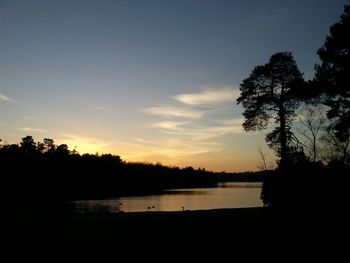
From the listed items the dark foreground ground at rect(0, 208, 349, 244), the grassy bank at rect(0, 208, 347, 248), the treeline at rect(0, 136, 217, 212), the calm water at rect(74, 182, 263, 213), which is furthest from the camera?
the treeline at rect(0, 136, 217, 212)

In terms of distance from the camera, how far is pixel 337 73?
27.8 meters

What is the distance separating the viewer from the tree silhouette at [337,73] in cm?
2686

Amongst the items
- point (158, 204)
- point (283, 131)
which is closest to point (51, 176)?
point (158, 204)

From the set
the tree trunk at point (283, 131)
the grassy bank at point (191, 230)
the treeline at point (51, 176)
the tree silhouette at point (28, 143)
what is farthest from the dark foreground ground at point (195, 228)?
the tree silhouette at point (28, 143)

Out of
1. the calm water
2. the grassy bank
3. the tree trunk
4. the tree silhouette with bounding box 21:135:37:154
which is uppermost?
the tree silhouette with bounding box 21:135:37:154

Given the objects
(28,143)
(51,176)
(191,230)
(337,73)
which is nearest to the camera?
(191,230)

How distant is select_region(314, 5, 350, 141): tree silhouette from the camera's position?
88.1 ft

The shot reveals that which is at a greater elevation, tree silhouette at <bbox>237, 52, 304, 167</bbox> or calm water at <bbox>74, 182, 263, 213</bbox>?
tree silhouette at <bbox>237, 52, 304, 167</bbox>

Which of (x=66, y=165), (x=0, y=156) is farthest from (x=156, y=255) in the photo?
(x=66, y=165)

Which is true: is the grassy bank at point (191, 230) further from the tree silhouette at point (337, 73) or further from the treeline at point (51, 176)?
the treeline at point (51, 176)

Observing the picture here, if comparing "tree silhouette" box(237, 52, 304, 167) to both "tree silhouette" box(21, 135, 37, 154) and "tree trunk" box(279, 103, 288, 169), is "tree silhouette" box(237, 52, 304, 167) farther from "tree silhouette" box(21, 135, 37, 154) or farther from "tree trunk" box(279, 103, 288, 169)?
"tree silhouette" box(21, 135, 37, 154)

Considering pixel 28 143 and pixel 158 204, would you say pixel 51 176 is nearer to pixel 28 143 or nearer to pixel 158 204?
pixel 28 143

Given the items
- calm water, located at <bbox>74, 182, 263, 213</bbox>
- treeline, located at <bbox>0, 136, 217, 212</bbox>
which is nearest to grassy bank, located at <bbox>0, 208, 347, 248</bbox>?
calm water, located at <bbox>74, 182, 263, 213</bbox>

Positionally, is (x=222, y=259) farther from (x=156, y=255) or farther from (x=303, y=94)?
(x=303, y=94)
